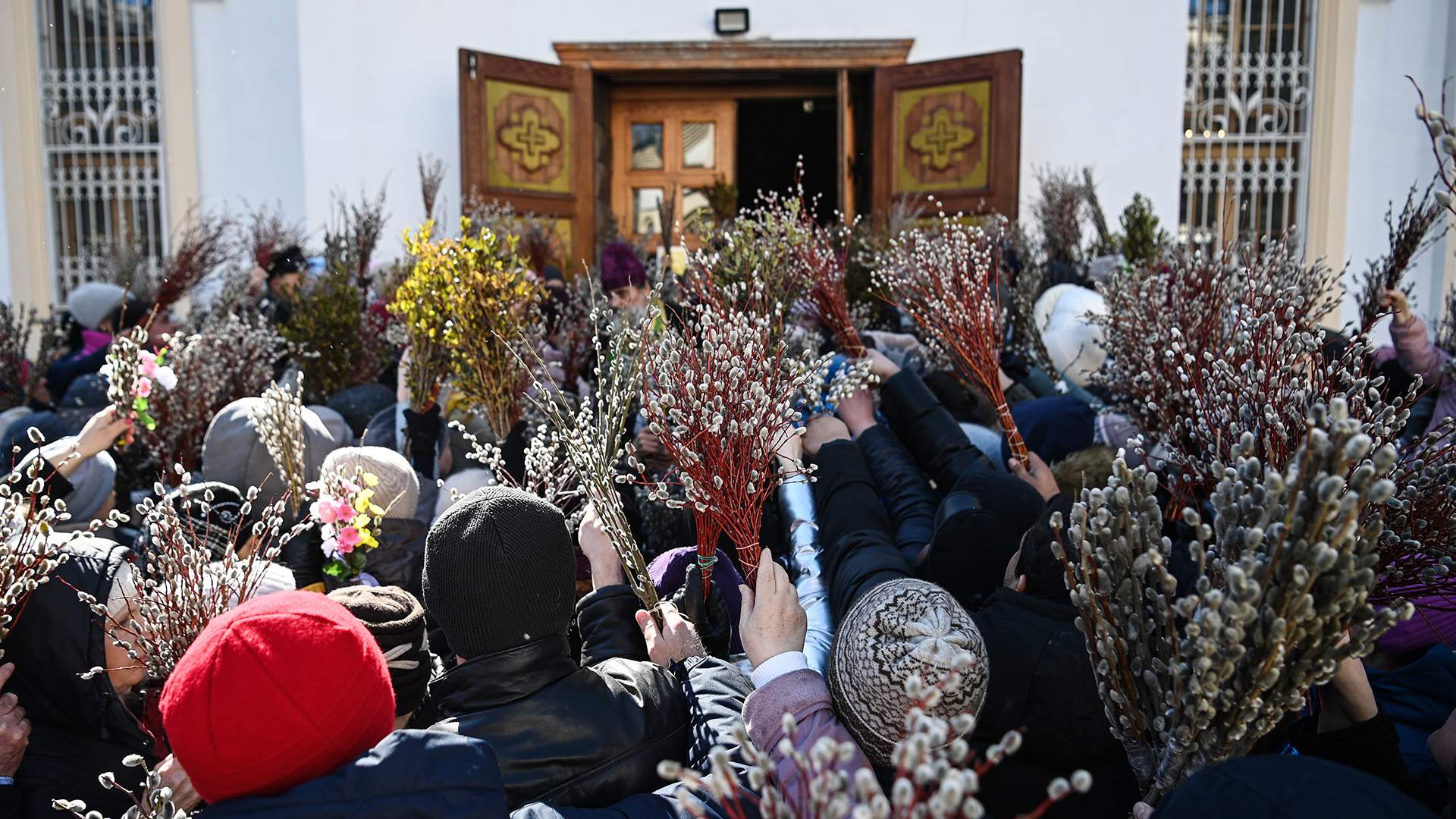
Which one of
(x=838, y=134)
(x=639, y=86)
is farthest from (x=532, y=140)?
(x=838, y=134)

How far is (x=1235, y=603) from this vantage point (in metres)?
1.11

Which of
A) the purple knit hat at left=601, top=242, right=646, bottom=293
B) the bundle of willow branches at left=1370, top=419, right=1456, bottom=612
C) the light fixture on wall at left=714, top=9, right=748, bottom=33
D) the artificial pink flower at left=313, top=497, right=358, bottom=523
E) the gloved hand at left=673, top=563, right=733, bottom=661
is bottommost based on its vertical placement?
the gloved hand at left=673, top=563, right=733, bottom=661

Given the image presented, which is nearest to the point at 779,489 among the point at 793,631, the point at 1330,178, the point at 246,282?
the point at 793,631

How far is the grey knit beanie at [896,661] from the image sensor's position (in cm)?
156

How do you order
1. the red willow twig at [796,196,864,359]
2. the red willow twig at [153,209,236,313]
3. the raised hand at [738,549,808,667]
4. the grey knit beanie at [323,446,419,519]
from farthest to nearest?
the red willow twig at [153,209,236,313] < the red willow twig at [796,196,864,359] < the grey knit beanie at [323,446,419,519] < the raised hand at [738,549,808,667]

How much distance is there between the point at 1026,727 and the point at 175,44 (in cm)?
1027

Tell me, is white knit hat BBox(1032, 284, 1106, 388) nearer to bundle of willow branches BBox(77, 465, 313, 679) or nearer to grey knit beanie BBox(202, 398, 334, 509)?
grey knit beanie BBox(202, 398, 334, 509)

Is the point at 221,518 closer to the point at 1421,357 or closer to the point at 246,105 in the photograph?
the point at 1421,357

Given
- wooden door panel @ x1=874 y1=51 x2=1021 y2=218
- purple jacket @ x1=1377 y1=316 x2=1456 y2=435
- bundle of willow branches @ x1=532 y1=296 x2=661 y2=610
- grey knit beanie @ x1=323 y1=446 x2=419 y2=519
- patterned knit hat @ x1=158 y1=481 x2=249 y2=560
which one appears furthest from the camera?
wooden door panel @ x1=874 y1=51 x2=1021 y2=218

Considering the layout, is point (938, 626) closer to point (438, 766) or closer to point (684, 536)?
point (438, 766)

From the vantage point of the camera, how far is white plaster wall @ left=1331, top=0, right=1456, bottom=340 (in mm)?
9008

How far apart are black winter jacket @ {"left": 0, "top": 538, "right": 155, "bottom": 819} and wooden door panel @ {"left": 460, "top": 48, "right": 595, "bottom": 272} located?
6.95 metres

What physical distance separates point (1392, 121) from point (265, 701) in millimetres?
10547

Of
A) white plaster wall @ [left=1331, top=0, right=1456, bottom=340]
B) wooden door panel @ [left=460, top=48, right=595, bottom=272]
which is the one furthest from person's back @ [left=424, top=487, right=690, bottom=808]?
white plaster wall @ [left=1331, top=0, right=1456, bottom=340]
